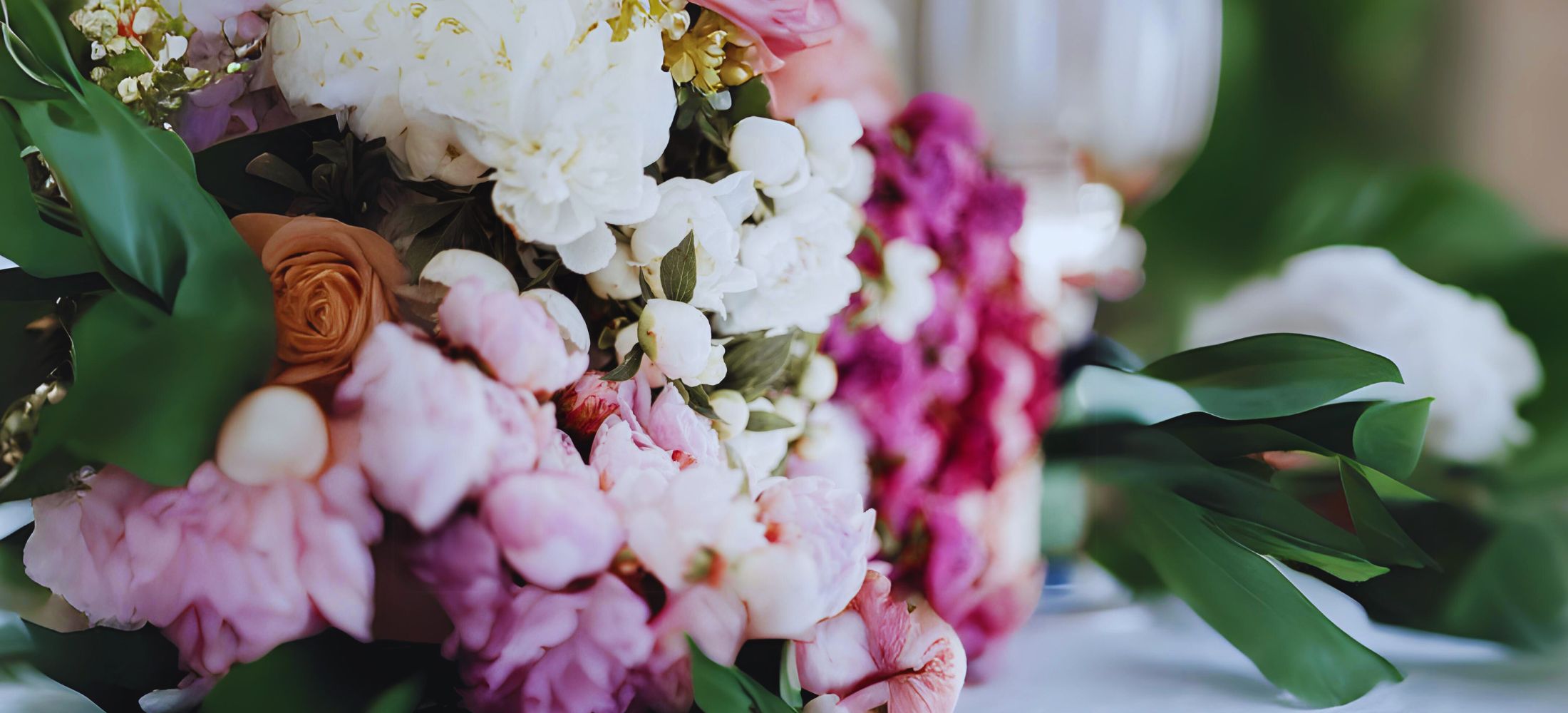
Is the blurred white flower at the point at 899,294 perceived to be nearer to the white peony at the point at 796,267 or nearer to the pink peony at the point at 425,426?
the white peony at the point at 796,267

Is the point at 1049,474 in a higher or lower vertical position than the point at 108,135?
lower

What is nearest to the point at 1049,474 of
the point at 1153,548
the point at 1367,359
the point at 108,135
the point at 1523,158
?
the point at 1153,548

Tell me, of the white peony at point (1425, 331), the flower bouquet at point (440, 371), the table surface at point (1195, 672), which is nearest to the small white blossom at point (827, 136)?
the flower bouquet at point (440, 371)

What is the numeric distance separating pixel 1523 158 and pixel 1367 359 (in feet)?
1.20

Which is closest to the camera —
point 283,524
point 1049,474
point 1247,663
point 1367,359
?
point 283,524

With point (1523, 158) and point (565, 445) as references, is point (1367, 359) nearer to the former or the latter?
point (565, 445)

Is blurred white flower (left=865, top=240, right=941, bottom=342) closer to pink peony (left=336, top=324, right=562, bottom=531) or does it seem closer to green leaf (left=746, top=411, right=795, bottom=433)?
green leaf (left=746, top=411, right=795, bottom=433)

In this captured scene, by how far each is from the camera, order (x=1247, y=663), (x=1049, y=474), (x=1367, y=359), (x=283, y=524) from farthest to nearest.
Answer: (x=1049, y=474)
(x=1247, y=663)
(x=1367, y=359)
(x=283, y=524)

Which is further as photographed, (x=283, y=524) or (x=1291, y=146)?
(x=1291, y=146)

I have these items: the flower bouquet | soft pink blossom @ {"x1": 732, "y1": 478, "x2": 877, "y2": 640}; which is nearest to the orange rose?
the flower bouquet

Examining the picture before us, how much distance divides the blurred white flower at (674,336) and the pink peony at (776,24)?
94mm

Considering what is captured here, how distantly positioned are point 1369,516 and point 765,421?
204 millimetres

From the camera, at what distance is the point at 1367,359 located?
0.30m

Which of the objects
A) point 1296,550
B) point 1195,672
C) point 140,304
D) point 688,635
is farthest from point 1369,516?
point 140,304
